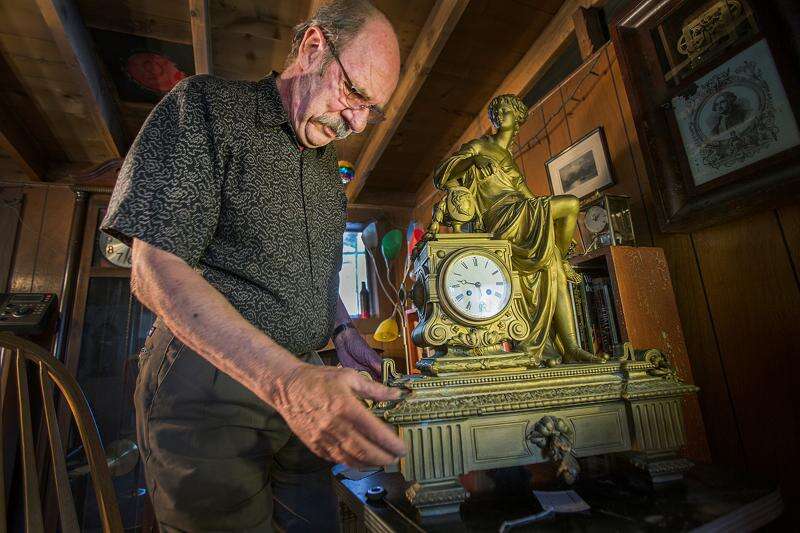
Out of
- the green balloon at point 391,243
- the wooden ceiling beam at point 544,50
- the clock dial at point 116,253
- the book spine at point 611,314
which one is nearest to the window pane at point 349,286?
the green balloon at point 391,243

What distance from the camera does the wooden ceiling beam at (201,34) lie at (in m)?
1.90

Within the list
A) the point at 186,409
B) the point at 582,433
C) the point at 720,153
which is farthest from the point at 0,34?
the point at 720,153

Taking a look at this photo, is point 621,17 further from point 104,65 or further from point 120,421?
point 120,421

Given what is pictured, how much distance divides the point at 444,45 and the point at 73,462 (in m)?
3.04

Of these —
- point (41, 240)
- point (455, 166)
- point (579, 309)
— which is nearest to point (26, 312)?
point (41, 240)

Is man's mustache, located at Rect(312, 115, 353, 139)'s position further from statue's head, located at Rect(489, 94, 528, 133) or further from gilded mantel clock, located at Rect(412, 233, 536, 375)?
statue's head, located at Rect(489, 94, 528, 133)

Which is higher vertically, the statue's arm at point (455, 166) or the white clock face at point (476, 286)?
the statue's arm at point (455, 166)

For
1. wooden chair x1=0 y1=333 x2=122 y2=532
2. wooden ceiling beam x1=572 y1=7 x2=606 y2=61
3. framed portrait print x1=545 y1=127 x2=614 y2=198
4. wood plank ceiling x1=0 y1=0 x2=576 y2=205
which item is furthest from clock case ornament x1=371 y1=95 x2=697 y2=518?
wood plank ceiling x1=0 y1=0 x2=576 y2=205

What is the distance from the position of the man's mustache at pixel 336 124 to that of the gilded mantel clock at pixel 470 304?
363 mm

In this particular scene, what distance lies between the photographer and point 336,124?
0.82 meters

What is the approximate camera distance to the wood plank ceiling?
2.04 m

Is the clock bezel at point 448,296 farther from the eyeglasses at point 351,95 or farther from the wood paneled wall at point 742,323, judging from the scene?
the wood paneled wall at point 742,323

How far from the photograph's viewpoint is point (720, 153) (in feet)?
4.22

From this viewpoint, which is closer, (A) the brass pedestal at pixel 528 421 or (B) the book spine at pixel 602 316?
(A) the brass pedestal at pixel 528 421
